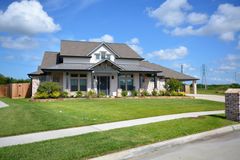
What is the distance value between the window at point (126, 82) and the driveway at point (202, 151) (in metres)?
20.5

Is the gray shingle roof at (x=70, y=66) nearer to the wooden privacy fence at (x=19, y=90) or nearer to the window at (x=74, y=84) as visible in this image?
the window at (x=74, y=84)

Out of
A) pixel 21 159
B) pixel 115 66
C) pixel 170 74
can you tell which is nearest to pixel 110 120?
pixel 21 159

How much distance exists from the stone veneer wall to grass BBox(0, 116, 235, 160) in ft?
6.42

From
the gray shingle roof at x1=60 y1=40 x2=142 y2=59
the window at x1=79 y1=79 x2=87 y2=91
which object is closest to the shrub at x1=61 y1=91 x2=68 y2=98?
the window at x1=79 y1=79 x2=87 y2=91

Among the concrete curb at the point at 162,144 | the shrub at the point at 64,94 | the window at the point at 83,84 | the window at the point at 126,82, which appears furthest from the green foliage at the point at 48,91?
the concrete curb at the point at 162,144

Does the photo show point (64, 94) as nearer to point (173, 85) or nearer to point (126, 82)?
point (126, 82)

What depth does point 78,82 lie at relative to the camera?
26.0 metres

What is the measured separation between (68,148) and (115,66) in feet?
67.9

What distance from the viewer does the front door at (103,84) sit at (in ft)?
88.6

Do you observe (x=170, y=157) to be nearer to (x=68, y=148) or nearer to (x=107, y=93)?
(x=68, y=148)

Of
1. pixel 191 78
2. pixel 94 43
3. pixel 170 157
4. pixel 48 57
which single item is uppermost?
pixel 94 43

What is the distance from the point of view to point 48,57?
99.5 ft

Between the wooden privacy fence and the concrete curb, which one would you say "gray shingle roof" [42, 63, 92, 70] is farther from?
the concrete curb

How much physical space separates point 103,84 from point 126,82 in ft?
10.0
